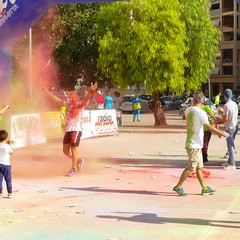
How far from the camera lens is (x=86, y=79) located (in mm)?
37844

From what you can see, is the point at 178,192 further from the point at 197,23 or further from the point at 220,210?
the point at 197,23

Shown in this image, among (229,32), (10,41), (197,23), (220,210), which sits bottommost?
(220,210)

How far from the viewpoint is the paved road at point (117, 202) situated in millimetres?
6316

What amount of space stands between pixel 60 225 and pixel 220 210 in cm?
229

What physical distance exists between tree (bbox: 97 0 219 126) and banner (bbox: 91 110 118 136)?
138 inches

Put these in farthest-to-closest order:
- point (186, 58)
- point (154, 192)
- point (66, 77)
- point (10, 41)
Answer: point (66, 77)
point (186, 58)
point (10, 41)
point (154, 192)

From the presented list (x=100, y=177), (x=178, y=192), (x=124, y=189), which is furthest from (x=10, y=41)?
(x=178, y=192)

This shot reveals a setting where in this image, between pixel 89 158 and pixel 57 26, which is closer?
pixel 89 158

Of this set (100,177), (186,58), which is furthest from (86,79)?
Result: (100,177)

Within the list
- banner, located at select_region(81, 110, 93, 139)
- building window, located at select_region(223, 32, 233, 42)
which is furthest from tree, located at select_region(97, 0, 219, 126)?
building window, located at select_region(223, 32, 233, 42)

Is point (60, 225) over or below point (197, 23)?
below

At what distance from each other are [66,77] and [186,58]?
42.6ft

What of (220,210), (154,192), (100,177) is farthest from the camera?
(100,177)

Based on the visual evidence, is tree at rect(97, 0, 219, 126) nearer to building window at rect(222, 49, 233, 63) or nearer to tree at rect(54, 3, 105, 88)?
tree at rect(54, 3, 105, 88)
